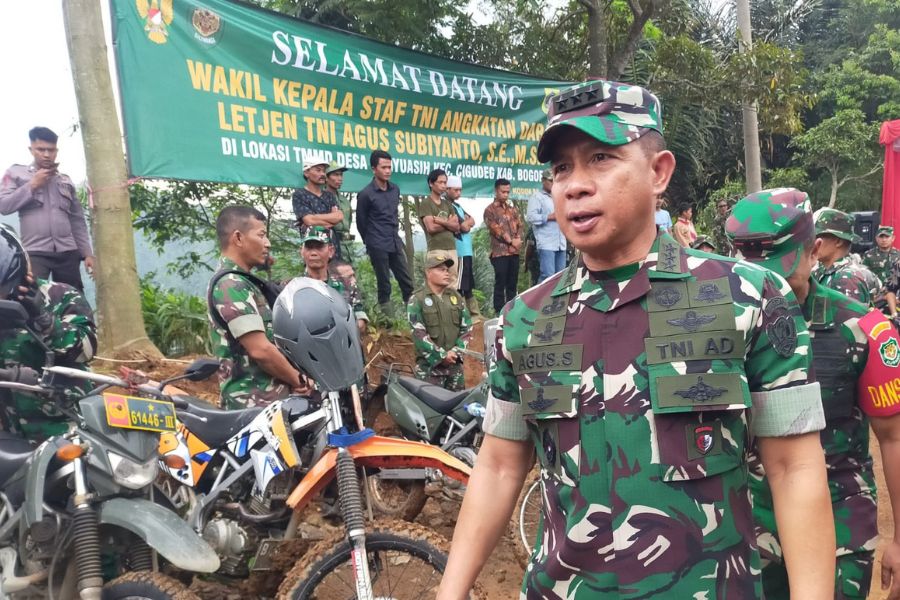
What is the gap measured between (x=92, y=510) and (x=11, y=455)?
19.8 inches

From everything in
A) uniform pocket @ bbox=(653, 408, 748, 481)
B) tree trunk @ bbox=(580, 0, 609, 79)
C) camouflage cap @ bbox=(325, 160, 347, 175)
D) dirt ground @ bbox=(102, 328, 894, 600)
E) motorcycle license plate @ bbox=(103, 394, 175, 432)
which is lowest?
dirt ground @ bbox=(102, 328, 894, 600)

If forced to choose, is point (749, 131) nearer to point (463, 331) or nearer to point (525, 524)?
point (463, 331)

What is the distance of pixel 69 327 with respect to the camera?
3531 mm

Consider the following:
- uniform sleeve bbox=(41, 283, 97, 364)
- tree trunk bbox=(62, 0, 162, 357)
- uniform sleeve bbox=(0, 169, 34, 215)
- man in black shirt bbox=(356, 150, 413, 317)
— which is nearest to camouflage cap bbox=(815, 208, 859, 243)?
uniform sleeve bbox=(41, 283, 97, 364)

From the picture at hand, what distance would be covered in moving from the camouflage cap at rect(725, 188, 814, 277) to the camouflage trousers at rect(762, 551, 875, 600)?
0.82 meters

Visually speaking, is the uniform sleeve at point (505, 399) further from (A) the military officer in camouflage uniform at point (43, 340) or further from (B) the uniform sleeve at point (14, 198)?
(B) the uniform sleeve at point (14, 198)

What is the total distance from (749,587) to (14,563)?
277 cm

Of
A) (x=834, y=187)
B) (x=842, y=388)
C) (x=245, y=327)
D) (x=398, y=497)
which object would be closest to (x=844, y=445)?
(x=842, y=388)

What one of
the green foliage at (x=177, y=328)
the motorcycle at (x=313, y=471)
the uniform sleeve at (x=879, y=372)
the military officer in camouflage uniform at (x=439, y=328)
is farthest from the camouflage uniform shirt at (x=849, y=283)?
the green foliage at (x=177, y=328)

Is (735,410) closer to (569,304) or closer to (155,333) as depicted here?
(569,304)

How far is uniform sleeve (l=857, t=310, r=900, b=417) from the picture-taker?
212 cm

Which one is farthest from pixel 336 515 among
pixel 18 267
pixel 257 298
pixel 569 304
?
pixel 569 304

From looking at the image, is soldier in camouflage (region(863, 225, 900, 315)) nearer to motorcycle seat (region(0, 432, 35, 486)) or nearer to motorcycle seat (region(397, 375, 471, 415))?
motorcycle seat (region(397, 375, 471, 415))

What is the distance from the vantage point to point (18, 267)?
315 cm
